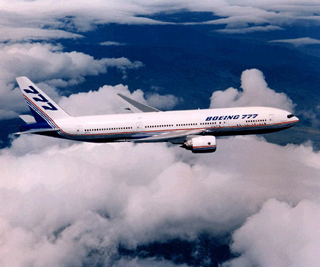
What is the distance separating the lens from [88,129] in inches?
2194

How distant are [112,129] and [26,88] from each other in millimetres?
18845

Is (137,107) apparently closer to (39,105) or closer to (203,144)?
(203,144)

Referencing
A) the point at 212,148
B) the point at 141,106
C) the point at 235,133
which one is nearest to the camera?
the point at 212,148

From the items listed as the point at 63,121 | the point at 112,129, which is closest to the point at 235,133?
the point at 112,129

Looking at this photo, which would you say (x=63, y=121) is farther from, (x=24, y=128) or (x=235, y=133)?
(x=235, y=133)

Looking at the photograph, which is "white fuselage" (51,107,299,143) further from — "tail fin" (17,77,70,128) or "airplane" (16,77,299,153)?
Answer: "tail fin" (17,77,70,128)

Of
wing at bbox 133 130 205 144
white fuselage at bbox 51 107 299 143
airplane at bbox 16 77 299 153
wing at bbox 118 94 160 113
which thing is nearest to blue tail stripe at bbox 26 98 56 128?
airplane at bbox 16 77 299 153

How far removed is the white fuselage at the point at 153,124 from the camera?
55594 mm

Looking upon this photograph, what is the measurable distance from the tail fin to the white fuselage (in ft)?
4.80

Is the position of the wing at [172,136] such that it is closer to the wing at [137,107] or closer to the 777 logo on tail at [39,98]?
the wing at [137,107]

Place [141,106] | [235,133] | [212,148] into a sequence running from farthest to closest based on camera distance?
1. [141,106]
2. [235,133]
3. [212,148]

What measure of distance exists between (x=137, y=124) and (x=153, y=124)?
3.15 m

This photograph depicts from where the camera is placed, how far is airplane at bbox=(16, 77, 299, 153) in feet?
182

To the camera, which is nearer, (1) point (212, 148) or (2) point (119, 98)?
(1) point (212, 148)
